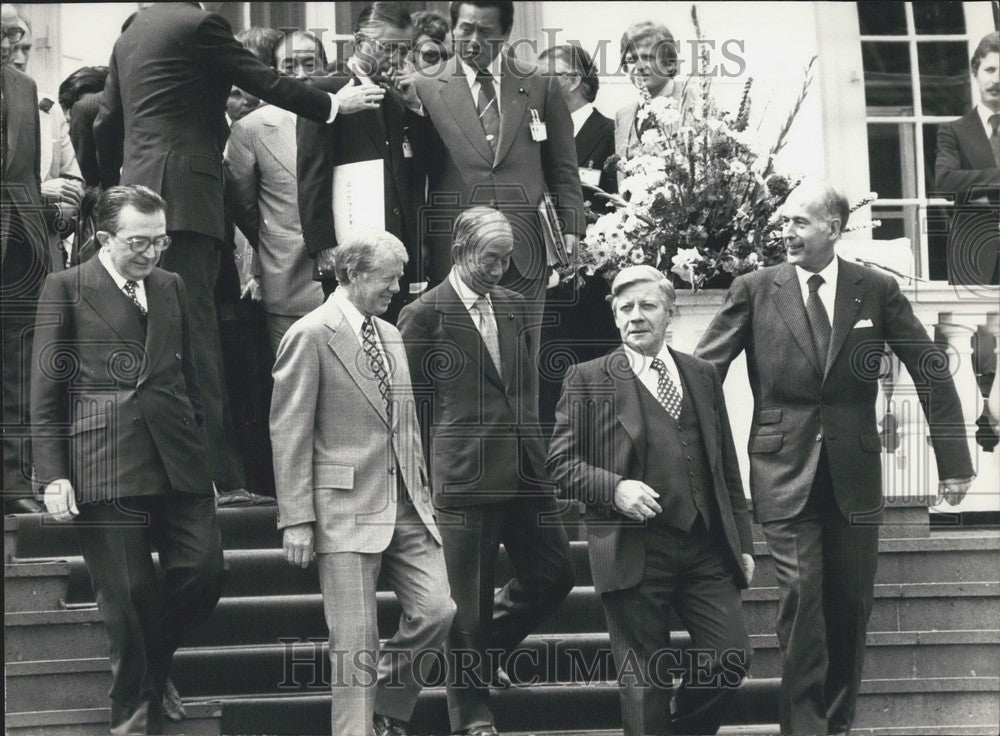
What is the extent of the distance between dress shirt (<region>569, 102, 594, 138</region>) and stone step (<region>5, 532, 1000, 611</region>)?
259 cm

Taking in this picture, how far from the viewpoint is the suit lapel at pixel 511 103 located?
9.09 m

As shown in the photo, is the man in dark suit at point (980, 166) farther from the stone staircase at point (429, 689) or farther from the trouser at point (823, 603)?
the trouser at point (823, 603)

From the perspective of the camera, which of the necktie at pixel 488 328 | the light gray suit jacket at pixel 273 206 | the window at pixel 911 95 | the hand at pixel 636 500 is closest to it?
the hand at pixel 636 500

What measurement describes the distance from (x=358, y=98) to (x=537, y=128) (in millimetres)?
917

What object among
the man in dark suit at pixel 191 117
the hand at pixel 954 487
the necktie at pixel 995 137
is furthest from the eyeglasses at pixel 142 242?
the necktie at pixel 995 137

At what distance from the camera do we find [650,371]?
761 cm

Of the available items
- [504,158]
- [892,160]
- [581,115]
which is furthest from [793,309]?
[892,160]

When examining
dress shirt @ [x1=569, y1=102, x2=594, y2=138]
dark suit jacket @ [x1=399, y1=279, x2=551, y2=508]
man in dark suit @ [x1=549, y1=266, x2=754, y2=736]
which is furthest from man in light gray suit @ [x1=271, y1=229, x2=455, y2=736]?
dress shirt @ [x1=569, y1=102, x2=594, y2=138]

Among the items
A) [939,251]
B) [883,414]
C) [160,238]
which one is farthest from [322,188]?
[939,251]

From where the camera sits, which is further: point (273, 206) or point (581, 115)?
point (581, 115)

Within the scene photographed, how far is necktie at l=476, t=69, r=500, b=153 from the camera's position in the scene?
9117 mm

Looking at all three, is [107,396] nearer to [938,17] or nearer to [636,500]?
[636,500]

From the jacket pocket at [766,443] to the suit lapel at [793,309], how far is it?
0.33 metres

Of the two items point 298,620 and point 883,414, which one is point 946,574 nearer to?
point 883,414
